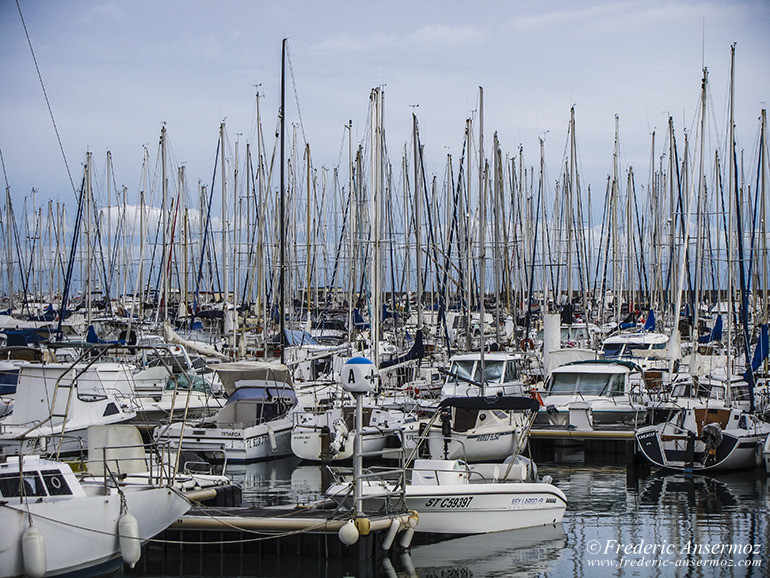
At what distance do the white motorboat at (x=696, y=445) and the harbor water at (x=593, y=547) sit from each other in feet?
4.66

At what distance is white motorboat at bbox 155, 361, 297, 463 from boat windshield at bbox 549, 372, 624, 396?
26.3ft

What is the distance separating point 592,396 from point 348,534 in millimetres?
16034

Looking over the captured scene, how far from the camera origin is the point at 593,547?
1800 centimetres

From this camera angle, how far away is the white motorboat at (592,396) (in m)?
27.9

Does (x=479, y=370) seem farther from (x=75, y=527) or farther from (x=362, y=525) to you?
(x=75, y=527)

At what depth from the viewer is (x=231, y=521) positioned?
54.6 feet

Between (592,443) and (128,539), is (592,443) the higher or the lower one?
the lower one

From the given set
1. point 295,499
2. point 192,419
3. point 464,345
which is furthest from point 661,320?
point 295,499

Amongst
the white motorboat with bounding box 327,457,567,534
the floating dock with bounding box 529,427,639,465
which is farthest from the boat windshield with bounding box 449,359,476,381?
the white motorboat with bounding box 327,457,567,534

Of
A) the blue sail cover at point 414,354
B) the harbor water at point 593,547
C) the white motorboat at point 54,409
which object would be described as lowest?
the harbor water at point 593,547

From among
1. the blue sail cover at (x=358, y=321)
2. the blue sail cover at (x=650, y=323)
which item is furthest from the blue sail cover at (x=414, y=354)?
the blue sail cover at (x=650, y=323)

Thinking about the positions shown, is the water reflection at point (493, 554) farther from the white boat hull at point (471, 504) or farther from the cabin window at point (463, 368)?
the cabin window at point (463, 368)

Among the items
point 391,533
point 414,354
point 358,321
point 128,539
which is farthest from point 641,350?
point 128,539

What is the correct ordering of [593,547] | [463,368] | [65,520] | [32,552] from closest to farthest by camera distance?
1. [32,552]
2. [65,520]
3. [593,547]
4. [463,368]
